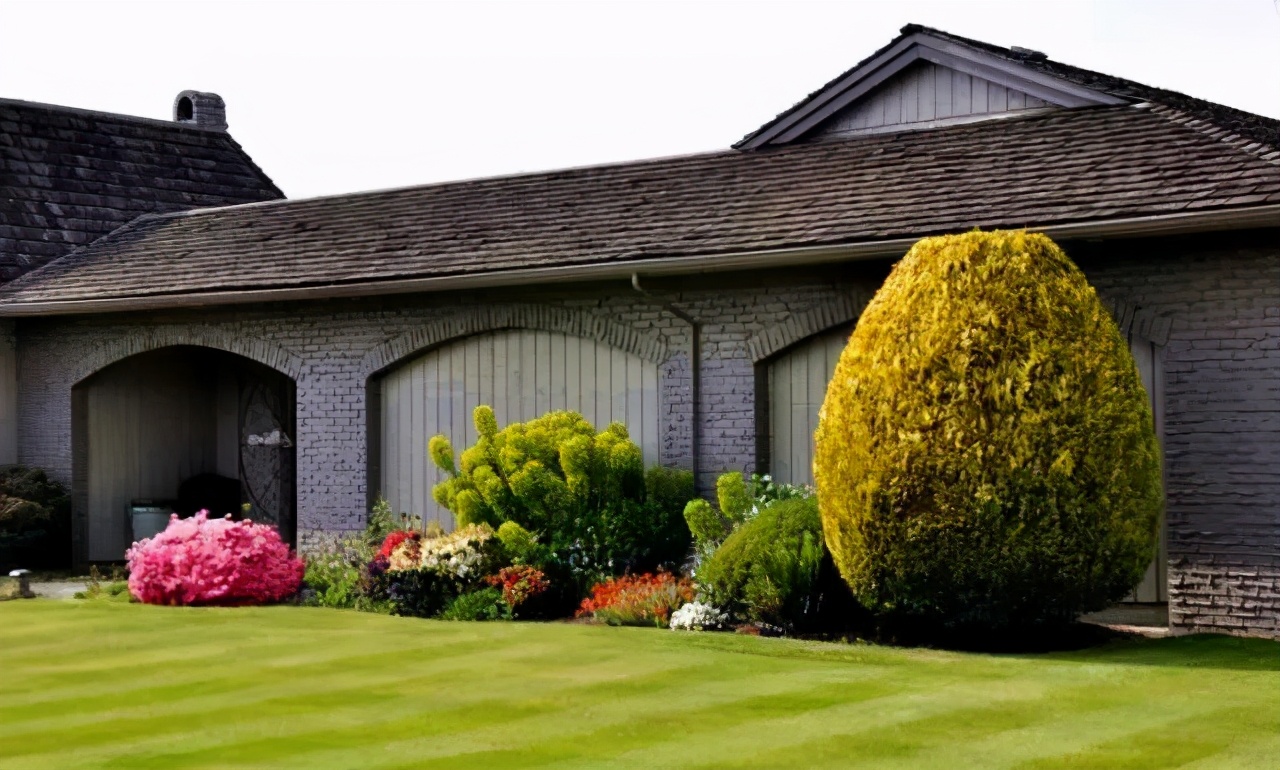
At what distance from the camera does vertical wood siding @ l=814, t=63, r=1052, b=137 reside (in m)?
17.9

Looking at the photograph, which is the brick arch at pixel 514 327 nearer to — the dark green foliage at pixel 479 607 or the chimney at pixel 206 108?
the dark green foliage at pixel 479 607

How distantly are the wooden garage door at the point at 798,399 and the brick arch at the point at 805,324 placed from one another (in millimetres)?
147

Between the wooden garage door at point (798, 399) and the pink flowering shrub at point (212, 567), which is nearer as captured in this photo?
the wooden garage door at point (798, 399)

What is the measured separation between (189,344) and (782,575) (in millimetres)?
9274

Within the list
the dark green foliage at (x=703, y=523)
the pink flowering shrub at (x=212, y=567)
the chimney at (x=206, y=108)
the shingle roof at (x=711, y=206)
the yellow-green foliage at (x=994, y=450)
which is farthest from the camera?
the chimney at (x=206, y=108)

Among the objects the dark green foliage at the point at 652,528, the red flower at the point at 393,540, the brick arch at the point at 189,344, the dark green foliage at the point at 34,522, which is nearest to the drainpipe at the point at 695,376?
the dark green foliage at the point at 652,528

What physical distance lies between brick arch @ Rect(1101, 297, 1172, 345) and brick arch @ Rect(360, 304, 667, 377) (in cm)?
439

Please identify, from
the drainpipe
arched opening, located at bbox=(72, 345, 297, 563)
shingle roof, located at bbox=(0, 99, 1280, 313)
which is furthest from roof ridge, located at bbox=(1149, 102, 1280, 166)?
arched opening, located at bbox=(72, 345, 297, 563)

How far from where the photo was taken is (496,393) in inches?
714

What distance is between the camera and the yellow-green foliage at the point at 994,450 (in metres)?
12.4

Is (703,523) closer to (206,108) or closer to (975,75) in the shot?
(975,75)

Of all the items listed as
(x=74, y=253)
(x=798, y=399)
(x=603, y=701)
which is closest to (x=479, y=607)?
(x=798, y=399)

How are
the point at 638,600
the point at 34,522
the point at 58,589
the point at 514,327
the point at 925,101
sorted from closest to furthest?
the point at 638,600
the point at 514,327
the point at 925,101
the point at 58,589
the point at 34,522

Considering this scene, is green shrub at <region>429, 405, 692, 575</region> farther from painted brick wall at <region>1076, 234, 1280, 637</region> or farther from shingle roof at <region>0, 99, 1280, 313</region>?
painted brick wall at <region>1076, 234, 1280, 637</region>
